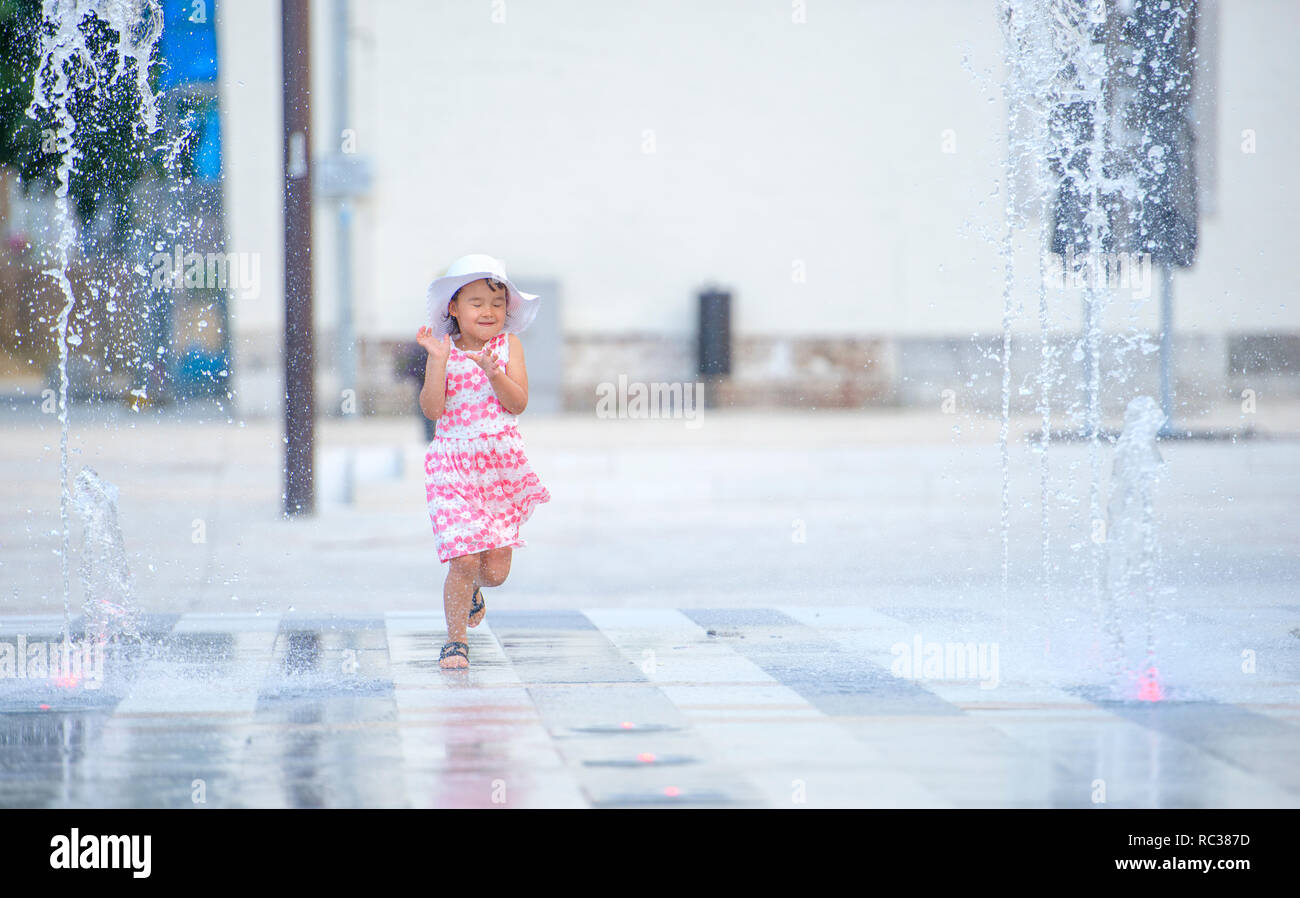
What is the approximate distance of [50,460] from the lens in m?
15.0

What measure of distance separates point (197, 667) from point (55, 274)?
864 inches

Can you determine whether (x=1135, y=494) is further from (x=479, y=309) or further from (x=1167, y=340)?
(x=1167, y=340)

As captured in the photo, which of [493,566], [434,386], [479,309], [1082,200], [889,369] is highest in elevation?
[1082,200]

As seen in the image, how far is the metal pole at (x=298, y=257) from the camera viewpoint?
10.4 metres

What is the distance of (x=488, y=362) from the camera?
5559mm

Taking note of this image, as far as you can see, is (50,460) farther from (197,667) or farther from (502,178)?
(197,667)

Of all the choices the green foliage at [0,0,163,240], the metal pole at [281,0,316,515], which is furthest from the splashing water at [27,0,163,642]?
the metal pole at [281,0,316,515]

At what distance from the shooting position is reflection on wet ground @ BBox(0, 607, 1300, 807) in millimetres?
3961

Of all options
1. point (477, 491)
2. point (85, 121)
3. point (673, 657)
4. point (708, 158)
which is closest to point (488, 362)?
Result: point (477, 491)

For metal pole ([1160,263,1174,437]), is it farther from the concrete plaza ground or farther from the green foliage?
the green foliage

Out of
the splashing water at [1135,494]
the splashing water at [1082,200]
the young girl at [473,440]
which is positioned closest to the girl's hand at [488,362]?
the young girl at [473,440]

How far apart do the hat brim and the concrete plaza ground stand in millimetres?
1159

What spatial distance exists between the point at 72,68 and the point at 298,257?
2889 millimetres
